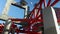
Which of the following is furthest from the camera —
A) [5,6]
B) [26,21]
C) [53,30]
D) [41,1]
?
[5,6]

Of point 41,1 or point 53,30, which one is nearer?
point 53,30

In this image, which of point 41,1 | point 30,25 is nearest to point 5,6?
point 30,25

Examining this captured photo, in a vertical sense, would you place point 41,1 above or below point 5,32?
above

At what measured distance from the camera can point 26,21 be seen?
9227 millimetres

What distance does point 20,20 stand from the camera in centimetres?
948

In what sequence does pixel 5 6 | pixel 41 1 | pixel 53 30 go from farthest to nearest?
pixel 5 6, pixel 41 1, pixel 53 30

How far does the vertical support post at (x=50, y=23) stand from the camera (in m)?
5.33

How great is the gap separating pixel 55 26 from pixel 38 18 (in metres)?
3.15

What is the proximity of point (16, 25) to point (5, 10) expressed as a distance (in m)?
1.22

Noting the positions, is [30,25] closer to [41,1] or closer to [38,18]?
[38,18]

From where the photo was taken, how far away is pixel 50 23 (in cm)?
555

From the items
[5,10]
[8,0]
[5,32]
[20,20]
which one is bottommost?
[5,32]

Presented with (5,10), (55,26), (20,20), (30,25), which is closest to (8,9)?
(5,10)

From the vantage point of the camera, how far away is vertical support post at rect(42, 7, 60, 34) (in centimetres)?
533
